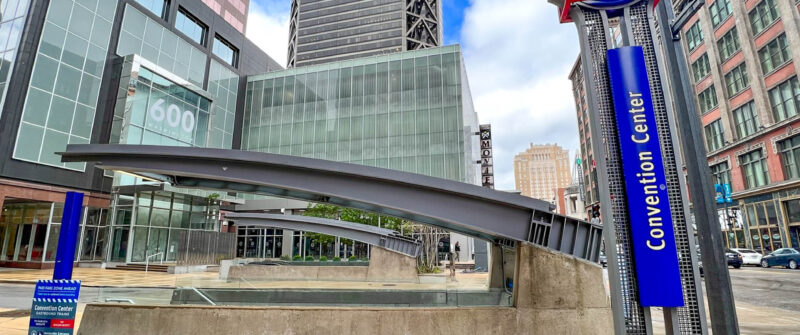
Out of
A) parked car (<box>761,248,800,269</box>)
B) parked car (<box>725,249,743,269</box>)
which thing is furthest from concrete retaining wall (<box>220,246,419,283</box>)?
parked car (<box>761,248,800,269</box>)

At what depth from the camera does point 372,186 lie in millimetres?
7824

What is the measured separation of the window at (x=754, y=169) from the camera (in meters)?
35.8

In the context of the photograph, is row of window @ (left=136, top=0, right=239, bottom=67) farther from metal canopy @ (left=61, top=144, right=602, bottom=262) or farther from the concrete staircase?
metal canopy @ (left=61, top=144, right=602, bottom=262)

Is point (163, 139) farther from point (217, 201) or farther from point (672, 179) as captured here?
point (672, 179)

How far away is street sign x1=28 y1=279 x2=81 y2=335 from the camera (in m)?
6.05

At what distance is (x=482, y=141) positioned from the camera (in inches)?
2432

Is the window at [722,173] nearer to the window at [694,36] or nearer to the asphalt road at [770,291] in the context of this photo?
the window at [694,36]

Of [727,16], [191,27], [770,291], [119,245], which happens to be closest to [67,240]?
[770,291]

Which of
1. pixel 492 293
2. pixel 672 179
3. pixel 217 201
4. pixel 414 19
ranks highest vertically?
pixel 414 19

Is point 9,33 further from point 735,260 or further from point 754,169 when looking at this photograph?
point 754,169

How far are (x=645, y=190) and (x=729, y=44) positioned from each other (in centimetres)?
4703

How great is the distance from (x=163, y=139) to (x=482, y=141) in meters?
43.4

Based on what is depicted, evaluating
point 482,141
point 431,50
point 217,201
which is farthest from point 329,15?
point 217,201

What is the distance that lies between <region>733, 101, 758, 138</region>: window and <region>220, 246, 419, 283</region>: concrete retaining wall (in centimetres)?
3713
